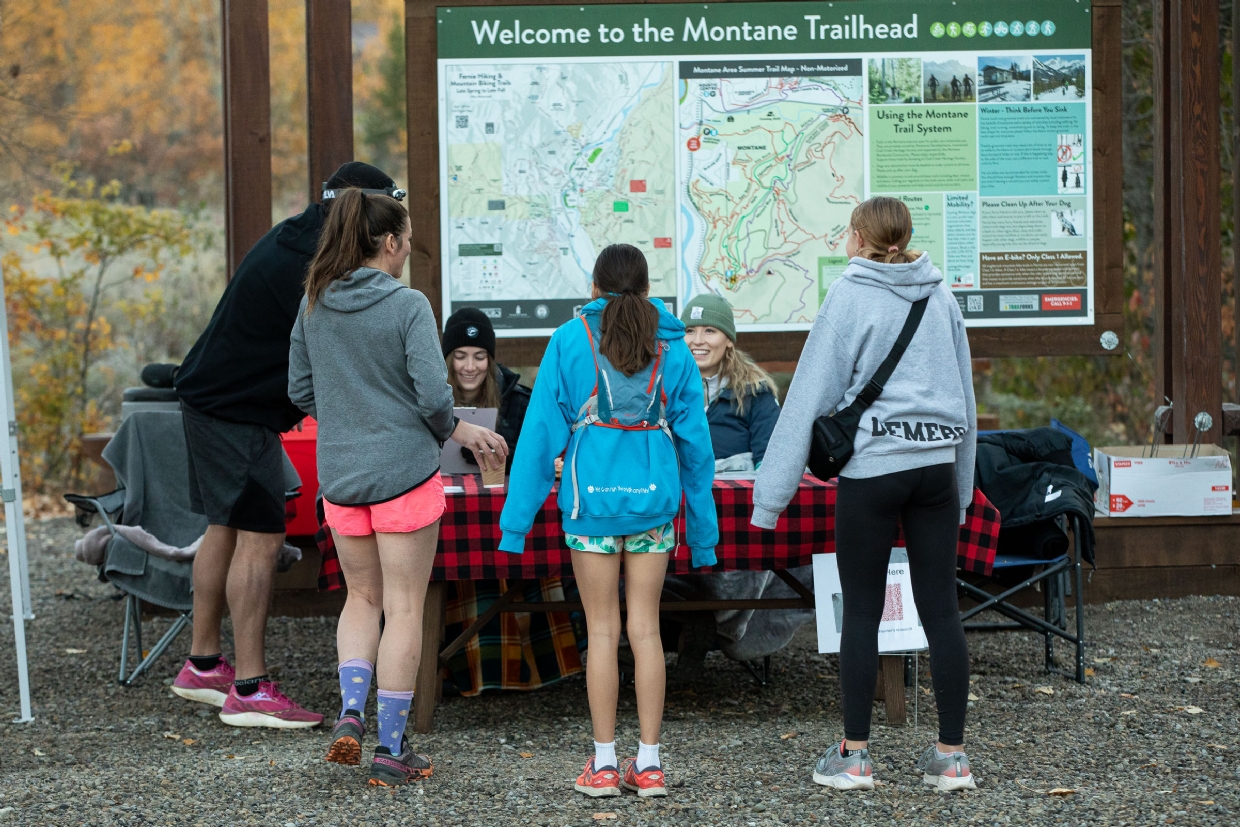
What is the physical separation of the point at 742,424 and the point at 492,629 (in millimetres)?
1154

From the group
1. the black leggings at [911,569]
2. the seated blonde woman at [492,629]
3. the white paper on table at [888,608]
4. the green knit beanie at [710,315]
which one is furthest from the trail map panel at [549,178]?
the black leggings at [911,569]

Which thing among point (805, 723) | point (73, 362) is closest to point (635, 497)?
point (805, 723)

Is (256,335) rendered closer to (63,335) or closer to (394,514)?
Answer: (394,514)

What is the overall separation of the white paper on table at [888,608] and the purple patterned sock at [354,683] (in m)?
1.38

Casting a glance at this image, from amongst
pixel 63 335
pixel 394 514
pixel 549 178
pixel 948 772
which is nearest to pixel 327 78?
pixel 549 178

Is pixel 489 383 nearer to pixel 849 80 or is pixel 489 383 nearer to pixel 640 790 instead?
pixel 640 790

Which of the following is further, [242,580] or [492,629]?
[492,629]

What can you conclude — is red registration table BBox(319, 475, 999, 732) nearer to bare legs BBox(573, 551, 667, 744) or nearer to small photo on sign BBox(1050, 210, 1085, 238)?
bare legs BBox(573, 551, 667, 744)

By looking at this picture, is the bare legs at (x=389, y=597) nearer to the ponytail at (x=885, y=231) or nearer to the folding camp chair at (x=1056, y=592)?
the ponytail at (x=885, y=231)

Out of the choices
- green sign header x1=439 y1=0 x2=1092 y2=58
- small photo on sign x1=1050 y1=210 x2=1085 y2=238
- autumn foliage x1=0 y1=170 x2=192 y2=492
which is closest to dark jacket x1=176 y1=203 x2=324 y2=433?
green sign header x1=439 y1=0 x2=1092 y2=58

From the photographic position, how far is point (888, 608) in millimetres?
3898

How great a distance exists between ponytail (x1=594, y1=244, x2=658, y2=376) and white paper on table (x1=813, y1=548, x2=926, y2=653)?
1.08 m

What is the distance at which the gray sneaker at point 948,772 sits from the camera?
3355mm

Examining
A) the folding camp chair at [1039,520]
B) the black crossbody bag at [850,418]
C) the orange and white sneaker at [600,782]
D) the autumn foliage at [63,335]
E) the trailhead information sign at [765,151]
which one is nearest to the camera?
the black crossbody bag at [850,418]
